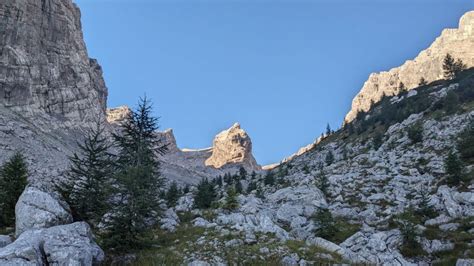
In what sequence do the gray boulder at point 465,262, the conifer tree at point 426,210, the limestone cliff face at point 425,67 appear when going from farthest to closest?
the limestone cliff face at point 425,67 < the conifer tree at point 426,210 < the gray boulder at point 465,262

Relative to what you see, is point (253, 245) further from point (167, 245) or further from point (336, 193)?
point (336, 193)

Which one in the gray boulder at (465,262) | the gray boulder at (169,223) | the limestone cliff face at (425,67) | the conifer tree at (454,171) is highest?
the limestone cliff face at (425,67)

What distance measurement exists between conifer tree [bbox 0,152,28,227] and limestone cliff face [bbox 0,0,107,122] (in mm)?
129486

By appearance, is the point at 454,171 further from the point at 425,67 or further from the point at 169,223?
the point at 425,67

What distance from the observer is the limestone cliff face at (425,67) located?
147 m

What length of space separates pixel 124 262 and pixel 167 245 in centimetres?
314

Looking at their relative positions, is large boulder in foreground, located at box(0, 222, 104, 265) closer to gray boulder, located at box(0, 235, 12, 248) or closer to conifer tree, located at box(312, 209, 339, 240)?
gray boulder, located at box(0, 235, 12, 248)

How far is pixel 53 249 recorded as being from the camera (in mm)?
11719

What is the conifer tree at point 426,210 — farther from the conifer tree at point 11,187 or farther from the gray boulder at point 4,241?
the conifer tree at point 11,187

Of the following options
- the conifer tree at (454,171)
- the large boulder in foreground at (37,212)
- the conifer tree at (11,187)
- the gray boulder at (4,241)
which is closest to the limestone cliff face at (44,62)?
the conifer tree at (11,187)

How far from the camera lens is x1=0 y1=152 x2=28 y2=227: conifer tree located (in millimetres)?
19186

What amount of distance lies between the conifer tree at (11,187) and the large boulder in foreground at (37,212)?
215 inches

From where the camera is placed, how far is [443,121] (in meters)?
51.0

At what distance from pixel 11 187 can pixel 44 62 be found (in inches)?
6136
